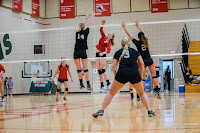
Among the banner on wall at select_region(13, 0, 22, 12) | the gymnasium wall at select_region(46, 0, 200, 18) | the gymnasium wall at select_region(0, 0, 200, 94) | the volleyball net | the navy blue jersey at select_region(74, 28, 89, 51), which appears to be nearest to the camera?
the navy blue jersey at select_region(74, 28, 89, 51)

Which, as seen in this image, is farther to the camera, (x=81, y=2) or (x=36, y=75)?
(x=81, y=2)

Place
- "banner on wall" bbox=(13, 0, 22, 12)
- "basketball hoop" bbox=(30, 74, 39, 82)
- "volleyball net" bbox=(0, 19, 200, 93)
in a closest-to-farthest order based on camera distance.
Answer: "banner on wall" bbox=(13, 0, 22, 12) < "volleyball net" bbox=(0, 19, 200, 93) < "basketball hoop" bbox=(30, 74, 39, 82)

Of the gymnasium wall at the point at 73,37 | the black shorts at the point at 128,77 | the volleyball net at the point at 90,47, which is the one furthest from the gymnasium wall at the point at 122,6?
the black shorts at the point at 128,77

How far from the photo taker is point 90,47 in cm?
2325

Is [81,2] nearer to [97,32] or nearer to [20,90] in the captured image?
[97,32]

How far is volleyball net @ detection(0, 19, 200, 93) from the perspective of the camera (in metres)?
20.7

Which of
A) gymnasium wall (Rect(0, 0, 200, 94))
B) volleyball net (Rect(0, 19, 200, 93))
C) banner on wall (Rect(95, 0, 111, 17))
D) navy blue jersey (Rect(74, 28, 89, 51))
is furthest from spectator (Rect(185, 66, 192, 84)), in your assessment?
navy blue jersey (Rect(74, 28, 89, 51))

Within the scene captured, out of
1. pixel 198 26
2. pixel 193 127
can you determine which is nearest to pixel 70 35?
pixel 198 26

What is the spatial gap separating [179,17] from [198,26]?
5.25ft

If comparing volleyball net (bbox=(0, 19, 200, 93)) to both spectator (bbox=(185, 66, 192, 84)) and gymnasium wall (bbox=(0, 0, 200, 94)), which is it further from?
spectator (bbox=(185, 66, 192, 84))

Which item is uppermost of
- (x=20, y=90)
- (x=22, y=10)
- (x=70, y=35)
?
(x=22, y=10)

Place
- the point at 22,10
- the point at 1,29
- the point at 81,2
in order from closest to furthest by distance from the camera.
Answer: the point at 1,29
the point at 22,10
the point at 81,2

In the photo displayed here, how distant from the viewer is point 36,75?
21969mm

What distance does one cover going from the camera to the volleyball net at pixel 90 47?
2072 centimetres
